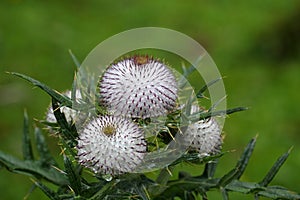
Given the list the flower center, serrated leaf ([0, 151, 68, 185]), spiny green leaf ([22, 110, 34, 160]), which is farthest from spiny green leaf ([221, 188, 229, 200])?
spiny green leaf ([22, 110, 34, 160])

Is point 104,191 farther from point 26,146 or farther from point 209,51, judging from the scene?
point 209,51

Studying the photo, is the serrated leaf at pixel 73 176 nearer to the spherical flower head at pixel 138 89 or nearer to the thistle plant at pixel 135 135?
the thistle plant at pixel 135 135

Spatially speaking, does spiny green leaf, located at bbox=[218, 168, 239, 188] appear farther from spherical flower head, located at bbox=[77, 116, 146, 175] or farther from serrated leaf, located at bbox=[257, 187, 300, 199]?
spherical flower head, located at bbox=[77, 116, 146, 175]

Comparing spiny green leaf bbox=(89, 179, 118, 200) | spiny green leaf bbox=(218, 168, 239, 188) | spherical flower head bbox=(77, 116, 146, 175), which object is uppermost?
spherical flower head bbox=(77, 116, 146, 175)

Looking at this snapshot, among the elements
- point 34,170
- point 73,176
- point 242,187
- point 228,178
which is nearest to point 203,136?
point 228,178

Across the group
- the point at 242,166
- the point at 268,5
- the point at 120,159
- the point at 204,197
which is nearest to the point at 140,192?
the point at 120,159

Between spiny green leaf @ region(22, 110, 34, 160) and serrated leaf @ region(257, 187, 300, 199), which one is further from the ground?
spiny green leaf @ region(22, 110, 34, 160)

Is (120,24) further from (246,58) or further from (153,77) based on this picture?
(153,77)
